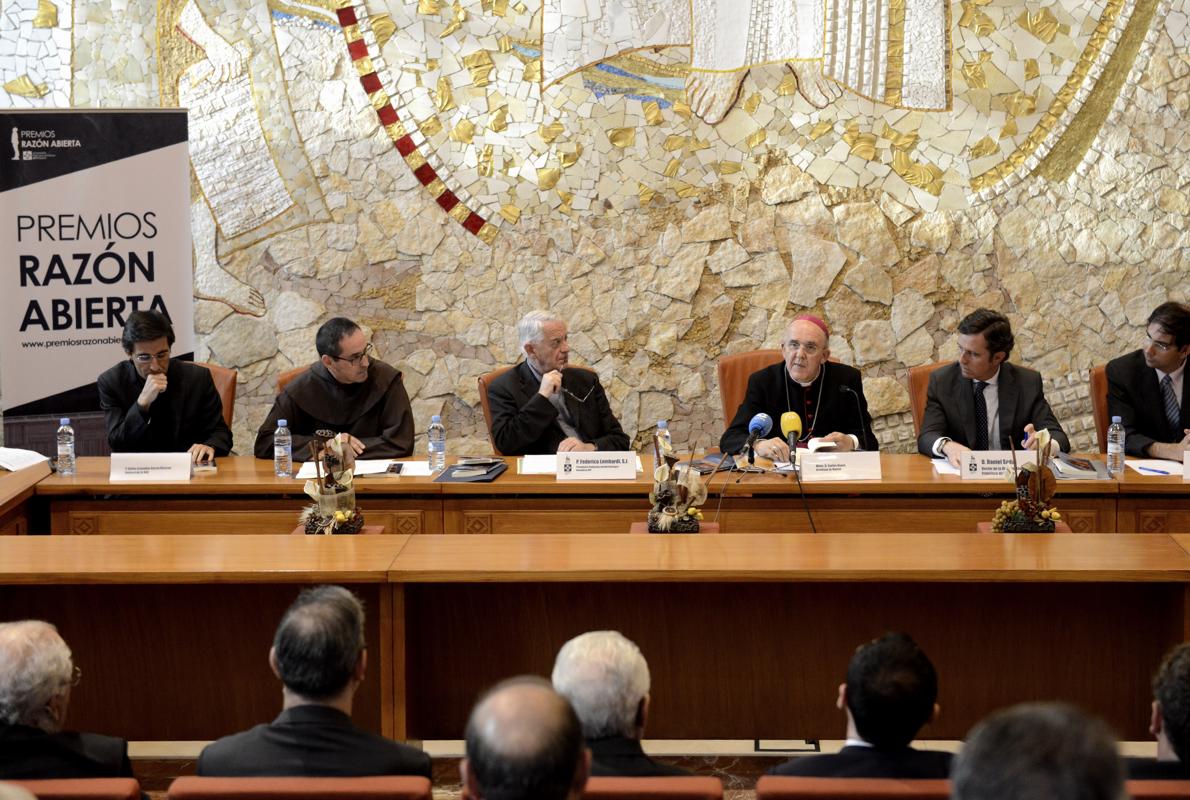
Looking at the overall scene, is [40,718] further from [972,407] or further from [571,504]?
[972,407]

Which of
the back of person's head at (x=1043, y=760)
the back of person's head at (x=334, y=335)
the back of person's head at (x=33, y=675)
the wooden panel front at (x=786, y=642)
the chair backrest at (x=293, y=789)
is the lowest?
the wooden panel front at (x=786, y=642)

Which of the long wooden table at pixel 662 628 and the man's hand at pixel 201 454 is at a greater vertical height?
the man's hand at pixel 201 454

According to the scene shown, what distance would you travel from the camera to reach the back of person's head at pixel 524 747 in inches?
66.0

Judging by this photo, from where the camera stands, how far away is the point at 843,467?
14.9ft

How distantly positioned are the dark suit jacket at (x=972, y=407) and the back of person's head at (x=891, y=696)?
302cm

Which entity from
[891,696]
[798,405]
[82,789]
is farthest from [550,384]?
[82,789]

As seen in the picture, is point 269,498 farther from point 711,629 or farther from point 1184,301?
point 1184,301

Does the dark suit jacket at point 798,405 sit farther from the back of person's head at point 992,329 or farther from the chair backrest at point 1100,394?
the chair backrest at point 1100,394

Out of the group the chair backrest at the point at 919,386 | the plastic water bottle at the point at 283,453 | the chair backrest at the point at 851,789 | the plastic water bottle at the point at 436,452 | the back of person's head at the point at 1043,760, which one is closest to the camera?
the back of person's head at the point at 1043,760

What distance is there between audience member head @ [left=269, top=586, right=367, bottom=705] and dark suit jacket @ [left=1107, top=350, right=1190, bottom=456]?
369 centimetres

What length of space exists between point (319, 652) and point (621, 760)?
0.56 meters

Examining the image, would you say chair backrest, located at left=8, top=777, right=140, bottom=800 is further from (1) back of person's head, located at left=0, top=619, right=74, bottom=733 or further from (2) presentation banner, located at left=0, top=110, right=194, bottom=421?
(2) presentation banner, located at left=0, top=110, right=194, bottom=421

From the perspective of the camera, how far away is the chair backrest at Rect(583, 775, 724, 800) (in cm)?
186

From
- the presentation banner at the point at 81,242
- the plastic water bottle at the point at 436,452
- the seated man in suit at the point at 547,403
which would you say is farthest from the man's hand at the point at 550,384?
the presentation banner at the point at 81,242
